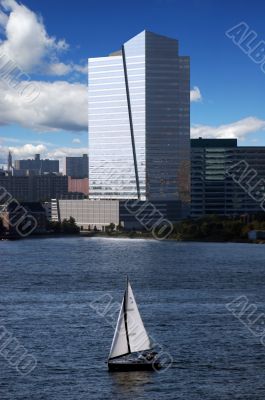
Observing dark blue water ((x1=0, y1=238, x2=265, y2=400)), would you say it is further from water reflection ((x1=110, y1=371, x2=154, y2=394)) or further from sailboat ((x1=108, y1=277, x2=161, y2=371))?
sailboat ((x1=108, y1=277, x2=161, y2=371))

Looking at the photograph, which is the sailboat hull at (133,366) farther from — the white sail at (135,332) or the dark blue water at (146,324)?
the white sail at (135,332)

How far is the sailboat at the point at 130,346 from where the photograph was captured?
150ft

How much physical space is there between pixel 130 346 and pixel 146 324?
31.1 feet

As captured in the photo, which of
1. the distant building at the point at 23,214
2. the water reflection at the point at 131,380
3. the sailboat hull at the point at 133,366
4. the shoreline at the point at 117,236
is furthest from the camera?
the distant building at the point at 23,214

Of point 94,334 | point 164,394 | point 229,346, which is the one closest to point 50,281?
point 94,334

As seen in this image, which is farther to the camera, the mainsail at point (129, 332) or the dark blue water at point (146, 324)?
the mainsail at point (129, 332)

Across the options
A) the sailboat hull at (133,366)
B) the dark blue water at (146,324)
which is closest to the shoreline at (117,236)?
the dark blue water at (146,324)

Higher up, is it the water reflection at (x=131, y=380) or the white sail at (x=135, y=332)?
the white sail at (x=135, y=332)

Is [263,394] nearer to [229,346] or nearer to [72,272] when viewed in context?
[229,346]

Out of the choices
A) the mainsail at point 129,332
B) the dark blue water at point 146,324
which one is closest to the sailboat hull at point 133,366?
the dark blue water at point 146,324

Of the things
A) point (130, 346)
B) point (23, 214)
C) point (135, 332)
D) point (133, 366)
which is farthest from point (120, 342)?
point (23, 214)

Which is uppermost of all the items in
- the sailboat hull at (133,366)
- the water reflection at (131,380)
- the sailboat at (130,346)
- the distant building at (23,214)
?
the distant building at (23,214)

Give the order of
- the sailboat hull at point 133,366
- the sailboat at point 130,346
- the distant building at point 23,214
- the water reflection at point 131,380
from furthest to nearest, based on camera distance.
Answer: the distant building at point 23,214 → the sailboat at point 130,346 → the sailboat hull at point 133,366 → the water reflection at point 131,380

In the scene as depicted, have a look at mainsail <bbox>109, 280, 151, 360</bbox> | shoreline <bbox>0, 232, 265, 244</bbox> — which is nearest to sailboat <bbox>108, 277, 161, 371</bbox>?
mainsail <bbox>109, 280, 151, 360</bbox>
